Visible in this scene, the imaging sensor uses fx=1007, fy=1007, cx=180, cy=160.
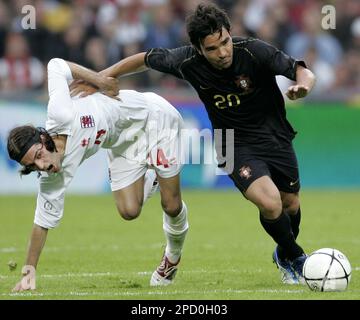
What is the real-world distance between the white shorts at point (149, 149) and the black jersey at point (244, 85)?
47cm

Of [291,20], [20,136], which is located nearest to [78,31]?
[291,20]

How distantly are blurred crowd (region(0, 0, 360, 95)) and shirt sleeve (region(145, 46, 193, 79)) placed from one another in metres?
9.61

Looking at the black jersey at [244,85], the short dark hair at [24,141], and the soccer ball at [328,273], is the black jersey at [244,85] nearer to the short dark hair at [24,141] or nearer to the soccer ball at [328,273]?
the soccer ball at [328,273]

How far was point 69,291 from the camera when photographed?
8195 millimetres

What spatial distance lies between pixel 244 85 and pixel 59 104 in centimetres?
157

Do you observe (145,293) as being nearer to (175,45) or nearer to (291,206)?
(291,206)

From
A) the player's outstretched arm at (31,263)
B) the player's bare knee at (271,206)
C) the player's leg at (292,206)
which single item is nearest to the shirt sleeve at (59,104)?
the player's outstretched arm at (31,263)

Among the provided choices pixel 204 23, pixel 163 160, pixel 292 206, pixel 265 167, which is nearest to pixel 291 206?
pixel 292 206

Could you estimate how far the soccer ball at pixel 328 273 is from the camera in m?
→ 7.85

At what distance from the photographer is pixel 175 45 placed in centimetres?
1927

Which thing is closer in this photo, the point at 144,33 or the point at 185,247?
the point at 185,247

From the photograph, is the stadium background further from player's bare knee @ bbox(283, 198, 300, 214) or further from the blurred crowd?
player's bare knee @ bbox(283, 198, 300, 214)

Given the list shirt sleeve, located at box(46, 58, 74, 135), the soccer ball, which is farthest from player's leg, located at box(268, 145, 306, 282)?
shirt sleeve, located at box(46, 58, 74, 135)

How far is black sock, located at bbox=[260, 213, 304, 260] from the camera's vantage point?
8328 millimetres
